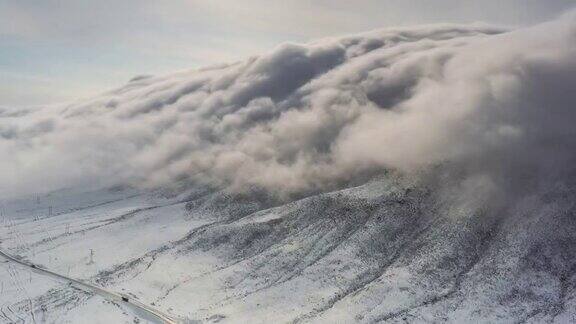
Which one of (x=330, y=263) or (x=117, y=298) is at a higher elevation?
(x=117, y=298)

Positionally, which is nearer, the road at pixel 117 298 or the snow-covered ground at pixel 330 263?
the road at pixel 117 298

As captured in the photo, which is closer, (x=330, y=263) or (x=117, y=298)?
(x=117, y=298)

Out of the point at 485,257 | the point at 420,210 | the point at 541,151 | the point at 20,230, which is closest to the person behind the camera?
the point at 485,257

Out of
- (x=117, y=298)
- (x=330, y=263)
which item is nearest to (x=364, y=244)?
(x=330, y=263)

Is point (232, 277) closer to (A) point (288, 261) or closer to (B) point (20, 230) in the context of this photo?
(A) point (288, 261)

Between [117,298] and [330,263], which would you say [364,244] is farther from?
[117,298]

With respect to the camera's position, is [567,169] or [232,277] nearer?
[232,277]

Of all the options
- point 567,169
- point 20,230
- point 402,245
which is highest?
point 567,169

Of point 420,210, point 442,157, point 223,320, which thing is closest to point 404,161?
point 442,157

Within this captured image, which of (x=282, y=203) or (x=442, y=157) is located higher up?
(x=442, y=157)

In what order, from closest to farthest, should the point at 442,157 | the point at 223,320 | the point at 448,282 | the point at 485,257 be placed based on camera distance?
the point at 223,320 → the point at 448,282 → the point at 485,257 → the point at 442,157

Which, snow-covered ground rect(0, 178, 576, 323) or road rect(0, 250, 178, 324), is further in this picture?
snow-covered ground rect(0, 178, 576, 323)
